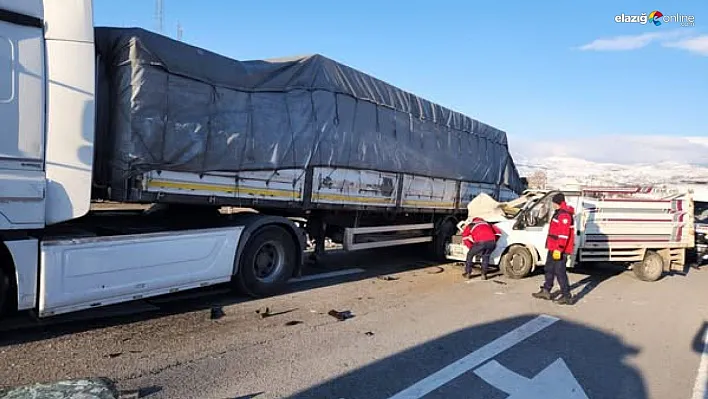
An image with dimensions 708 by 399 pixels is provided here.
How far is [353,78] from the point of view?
8.28 meters

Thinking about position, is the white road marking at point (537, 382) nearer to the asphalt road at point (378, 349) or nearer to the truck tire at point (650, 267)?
the asphalt road at point (378, 349)

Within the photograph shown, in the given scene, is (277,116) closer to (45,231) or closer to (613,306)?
(45,231)

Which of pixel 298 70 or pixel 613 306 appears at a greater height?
pixel 298 70

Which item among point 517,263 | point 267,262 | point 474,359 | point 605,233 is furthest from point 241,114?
point 605,233

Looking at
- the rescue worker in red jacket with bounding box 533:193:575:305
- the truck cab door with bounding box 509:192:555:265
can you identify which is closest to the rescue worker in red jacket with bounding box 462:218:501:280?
the truck cab door with bounding box 509:192:555:265

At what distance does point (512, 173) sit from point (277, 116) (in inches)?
365

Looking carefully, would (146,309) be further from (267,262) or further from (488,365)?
(488,365)

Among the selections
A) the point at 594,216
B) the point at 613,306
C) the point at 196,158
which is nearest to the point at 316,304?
the point at 196,158

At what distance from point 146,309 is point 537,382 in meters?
4.47

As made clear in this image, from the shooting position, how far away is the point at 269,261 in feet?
23.4

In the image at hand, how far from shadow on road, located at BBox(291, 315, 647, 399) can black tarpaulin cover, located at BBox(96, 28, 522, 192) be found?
3196 millimetres

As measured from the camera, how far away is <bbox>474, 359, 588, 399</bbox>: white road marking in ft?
13.4

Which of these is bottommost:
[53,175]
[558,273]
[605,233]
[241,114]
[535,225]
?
[558,273]

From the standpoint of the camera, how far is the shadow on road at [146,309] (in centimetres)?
491
